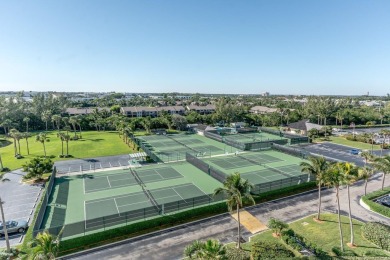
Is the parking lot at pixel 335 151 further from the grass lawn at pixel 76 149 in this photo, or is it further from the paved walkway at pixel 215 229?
the grass lawn at pixel 76 149

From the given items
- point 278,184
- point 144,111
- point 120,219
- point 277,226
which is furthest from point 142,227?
point 144,111

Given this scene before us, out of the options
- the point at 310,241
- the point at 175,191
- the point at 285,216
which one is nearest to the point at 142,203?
the point at 175,191

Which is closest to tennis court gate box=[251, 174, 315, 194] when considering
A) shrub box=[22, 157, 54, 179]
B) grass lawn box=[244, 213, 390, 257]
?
grass lawn box=[244, 213, 390, 257]

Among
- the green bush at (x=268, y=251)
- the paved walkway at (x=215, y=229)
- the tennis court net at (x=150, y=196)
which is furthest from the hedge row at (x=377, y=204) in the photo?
the tennis court net at (x=150, y=196)

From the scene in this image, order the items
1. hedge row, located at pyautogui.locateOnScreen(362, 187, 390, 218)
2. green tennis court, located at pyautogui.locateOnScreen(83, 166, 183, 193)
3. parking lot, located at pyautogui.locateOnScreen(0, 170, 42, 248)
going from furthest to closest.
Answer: green tennis court, located at pyautogui.locateOnScreen(83, 166, 183, 193), parking lot, located at pyautogui.locateOnScreen(0, 170, 42, 248), hedge row, located at pyautogui.locateOnScreen(362, 187, 390, 218)

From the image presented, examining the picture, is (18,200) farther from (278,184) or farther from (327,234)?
(327,234)

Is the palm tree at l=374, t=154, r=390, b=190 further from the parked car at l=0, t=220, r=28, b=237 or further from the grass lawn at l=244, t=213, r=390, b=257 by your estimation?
the parked car at l=0, t=220, r=28, b=237
